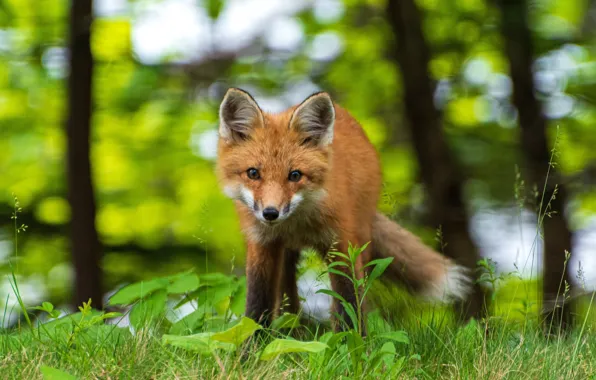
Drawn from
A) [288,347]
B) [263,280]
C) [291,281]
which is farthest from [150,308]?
[288,347]

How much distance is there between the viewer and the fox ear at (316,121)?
4.55 m

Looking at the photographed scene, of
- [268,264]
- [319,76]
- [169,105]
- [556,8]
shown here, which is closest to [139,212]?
[169,105]

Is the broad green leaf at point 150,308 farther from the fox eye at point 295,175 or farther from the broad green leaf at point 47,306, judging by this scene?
the fox eye at point 295,175

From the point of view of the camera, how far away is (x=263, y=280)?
15.1 ft

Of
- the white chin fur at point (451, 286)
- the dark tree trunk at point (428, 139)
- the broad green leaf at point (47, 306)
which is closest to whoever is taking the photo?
the broad green leaf at point (47, 306)

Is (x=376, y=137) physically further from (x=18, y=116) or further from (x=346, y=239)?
(x=346, y=239)

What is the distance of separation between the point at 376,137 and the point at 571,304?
7.02 meters

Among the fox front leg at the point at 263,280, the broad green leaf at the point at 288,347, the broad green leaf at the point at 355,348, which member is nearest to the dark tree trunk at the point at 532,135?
the fox front leg at the point at 263,280

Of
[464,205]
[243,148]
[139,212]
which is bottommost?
[139,212]

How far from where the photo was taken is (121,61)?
1231 cm

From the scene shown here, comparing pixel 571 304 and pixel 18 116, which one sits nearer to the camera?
pixel 571 304

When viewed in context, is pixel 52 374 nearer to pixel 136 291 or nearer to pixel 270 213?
pixel 136 291

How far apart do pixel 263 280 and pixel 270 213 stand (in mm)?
687

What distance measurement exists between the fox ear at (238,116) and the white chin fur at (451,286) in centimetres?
182
